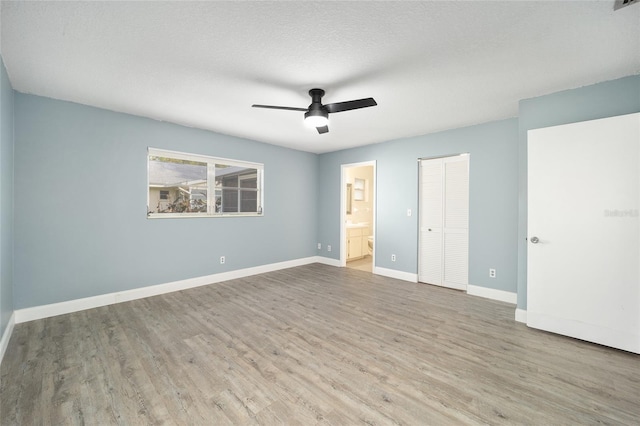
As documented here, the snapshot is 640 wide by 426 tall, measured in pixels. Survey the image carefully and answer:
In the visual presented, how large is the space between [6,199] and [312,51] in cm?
325

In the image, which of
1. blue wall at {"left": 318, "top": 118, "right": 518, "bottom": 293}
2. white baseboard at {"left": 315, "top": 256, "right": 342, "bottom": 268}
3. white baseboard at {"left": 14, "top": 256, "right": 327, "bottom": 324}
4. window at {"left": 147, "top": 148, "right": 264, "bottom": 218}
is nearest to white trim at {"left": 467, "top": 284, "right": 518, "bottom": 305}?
blue wall at {"left": 318, "top": 118, "right": 518, "bottom": 293}

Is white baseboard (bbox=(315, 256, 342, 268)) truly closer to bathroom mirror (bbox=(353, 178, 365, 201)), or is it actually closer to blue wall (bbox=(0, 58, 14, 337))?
bathroom mirror (bbox=(353, 178, 365, 201))

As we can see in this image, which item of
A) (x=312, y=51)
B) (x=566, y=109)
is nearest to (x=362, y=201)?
(x=566, y=109)

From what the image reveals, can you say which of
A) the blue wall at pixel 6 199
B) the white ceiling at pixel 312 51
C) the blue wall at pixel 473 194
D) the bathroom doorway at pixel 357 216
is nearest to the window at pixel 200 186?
the white ceiling at pixel 312 51

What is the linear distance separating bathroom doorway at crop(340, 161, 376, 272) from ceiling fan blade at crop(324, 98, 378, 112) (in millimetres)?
2762

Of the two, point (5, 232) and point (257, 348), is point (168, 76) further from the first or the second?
point (257, 348)

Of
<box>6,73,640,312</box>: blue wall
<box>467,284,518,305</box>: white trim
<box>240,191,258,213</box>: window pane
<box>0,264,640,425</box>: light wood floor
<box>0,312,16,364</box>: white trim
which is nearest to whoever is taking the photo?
<box>0,264,640,425</box>: light wood floor

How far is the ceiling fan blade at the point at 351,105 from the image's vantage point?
2438 millimetres

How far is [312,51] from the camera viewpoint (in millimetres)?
2135

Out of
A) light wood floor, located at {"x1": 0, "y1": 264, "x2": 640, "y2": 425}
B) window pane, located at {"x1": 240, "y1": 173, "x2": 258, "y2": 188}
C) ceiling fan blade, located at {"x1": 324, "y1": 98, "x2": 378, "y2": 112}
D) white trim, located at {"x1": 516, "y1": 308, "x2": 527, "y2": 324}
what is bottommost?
light wood floor, located at {"x1": 0, "y1": 264, "x2": 640, "y2": 425}

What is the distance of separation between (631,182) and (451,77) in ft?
6.18

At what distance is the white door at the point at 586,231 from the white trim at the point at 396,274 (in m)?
1.92

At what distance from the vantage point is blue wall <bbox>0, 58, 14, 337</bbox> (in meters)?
2.33

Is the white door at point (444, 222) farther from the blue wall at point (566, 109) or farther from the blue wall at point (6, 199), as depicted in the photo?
the blue wall at point (6, 199)
